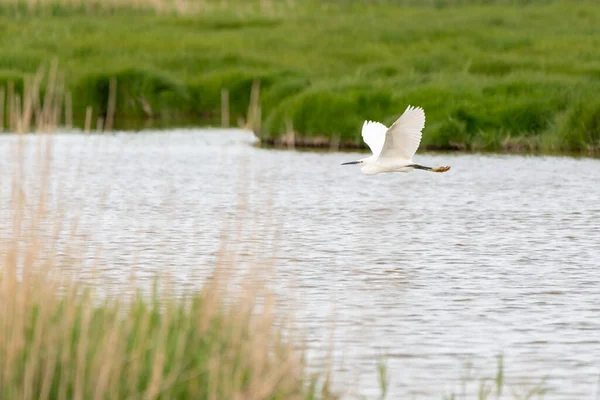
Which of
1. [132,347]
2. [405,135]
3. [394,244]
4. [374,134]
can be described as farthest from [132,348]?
[394,244]

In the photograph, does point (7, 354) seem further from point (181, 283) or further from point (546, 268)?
point (546, 268)

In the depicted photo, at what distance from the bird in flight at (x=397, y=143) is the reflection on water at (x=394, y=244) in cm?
84

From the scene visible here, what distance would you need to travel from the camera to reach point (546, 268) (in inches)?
482

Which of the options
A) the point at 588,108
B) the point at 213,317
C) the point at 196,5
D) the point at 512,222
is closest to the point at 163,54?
the point at 196,5

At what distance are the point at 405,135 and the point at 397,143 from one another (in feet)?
0.59

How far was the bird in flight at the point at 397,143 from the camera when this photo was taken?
12.2 meters

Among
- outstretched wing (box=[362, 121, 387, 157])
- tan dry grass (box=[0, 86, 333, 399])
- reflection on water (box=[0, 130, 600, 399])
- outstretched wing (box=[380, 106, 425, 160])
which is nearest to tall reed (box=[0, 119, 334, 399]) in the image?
tan dry grass (box=[0, 86, 333, 399])

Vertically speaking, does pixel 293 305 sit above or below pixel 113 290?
above

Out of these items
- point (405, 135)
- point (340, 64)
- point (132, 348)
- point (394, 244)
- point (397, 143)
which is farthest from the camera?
point (340, 64)

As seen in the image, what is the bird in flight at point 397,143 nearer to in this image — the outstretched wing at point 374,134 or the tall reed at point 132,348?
the outstretched wing at point 374,134

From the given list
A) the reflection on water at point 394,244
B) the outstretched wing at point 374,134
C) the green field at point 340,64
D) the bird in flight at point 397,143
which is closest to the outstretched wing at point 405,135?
the bird in flight at point 397,143

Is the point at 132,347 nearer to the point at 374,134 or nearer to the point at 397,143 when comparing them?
the point at 397,143

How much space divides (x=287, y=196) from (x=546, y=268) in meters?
6.71

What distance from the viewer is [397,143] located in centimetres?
1256
